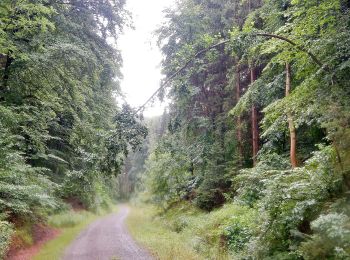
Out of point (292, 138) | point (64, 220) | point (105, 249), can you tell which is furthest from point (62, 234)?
point (292, 138)

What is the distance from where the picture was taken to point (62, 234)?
18.0 metres

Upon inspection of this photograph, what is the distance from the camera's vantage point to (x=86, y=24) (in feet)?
57.9

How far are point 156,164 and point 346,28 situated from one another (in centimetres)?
1591

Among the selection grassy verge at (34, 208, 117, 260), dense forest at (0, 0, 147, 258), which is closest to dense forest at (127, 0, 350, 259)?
dense forest at (0, 0, 147, 258)

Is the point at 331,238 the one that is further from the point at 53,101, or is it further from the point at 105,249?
the point at 53,101

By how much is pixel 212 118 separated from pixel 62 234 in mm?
10661

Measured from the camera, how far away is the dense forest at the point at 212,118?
669 cm

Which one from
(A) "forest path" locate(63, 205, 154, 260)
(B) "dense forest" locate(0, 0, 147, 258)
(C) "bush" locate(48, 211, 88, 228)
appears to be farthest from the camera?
(C) "bush" locate(48, 211, 88, 228)

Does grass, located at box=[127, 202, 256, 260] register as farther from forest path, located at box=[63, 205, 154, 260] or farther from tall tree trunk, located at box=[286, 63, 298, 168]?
tall tree trunk, located at box=[286, 63, 298, 168]

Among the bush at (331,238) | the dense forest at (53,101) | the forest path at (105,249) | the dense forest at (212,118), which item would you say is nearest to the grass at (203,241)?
the dense forest at (212,118)

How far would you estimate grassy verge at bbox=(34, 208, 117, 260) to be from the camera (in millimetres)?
12433

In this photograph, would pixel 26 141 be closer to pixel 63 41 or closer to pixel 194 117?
pixel 63 41

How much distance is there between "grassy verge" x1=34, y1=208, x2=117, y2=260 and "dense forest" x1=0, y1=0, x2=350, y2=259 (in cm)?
125

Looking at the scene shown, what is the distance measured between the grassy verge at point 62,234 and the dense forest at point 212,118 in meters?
1.25
